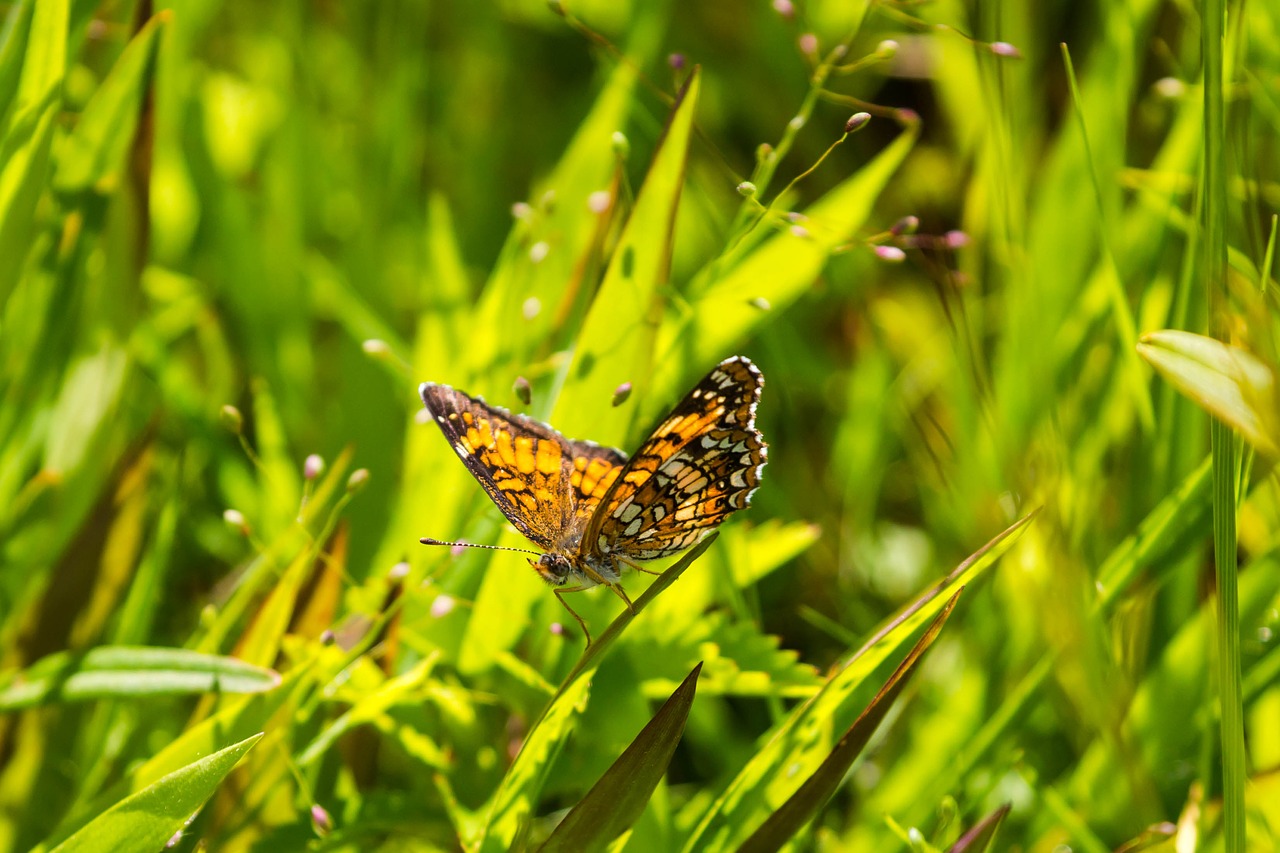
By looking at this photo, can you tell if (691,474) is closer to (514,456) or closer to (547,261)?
(514,456)

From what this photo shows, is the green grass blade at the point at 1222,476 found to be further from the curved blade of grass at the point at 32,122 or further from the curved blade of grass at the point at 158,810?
the curved blade of grass at the point at 32,122

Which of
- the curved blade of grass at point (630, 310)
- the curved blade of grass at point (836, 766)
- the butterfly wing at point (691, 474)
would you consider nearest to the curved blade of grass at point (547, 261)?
the curved blade of grass at point (630, 310)

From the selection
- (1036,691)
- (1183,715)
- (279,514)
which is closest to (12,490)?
(279,514)

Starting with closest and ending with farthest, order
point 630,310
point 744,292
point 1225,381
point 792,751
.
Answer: point 1225,381, point 792,751, point 630,310, point 744,292

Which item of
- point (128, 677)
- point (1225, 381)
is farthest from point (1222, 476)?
point (128, 677)

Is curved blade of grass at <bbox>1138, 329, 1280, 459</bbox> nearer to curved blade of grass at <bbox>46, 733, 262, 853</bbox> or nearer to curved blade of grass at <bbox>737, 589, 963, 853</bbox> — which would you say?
curved blade of grass at <bbox>737, 589, 963, 853</bbox>

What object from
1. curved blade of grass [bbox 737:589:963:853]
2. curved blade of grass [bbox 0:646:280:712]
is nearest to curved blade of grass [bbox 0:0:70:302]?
curved blade of grass [bbox 0:646:280:712]

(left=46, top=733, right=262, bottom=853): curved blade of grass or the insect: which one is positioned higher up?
the insect
